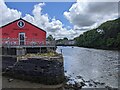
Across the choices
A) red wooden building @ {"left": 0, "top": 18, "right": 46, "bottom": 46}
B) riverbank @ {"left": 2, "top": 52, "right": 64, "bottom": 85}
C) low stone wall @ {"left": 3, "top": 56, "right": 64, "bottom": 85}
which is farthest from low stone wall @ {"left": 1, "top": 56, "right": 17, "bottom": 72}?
red wooden building @ {"left": 0, "top": 18, "right": 46, "bottom": 46}

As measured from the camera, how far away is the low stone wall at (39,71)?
17.9 metres

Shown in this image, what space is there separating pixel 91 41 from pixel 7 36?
10628cm

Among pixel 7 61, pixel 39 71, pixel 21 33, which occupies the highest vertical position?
pixel 21 33

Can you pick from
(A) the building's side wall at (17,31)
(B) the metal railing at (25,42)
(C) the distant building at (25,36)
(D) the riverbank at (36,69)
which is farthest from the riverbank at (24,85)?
(A) the building's side wall at (17,31)

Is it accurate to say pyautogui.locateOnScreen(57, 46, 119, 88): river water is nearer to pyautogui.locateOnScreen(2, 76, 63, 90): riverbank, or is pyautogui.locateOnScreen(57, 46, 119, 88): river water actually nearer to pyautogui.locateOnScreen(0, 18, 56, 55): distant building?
pyautogui.locateOnScreen(0, 18, 56, 55): distant building

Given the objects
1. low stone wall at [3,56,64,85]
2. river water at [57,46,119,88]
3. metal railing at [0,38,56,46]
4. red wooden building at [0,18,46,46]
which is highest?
red wooden building at [0,18,46,46]

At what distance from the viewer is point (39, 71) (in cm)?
1867

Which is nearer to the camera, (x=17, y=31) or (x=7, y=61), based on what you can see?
(x=7, y=61)

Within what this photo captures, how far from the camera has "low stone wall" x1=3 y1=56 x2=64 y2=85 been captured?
17.9 meters

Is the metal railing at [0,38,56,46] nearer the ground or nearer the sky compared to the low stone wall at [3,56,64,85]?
A: nearer the sky

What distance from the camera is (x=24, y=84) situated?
1769cm

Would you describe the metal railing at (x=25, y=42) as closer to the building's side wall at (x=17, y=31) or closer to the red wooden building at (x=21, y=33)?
the red wooden building at (x=21, y=33)

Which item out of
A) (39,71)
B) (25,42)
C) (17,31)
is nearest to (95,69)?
(25,42)

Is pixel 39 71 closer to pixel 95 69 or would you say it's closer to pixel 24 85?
pixel 24 85
